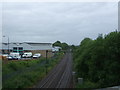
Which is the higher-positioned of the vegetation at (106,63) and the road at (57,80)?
the vegetation at (106,63)

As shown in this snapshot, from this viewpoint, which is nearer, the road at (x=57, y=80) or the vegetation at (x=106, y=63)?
the vegetation at (x=106, y=63)

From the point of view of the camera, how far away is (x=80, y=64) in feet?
78.7

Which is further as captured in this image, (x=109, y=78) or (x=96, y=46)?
(x=96, y=46)

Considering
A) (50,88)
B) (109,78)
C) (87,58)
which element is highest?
(87,58)

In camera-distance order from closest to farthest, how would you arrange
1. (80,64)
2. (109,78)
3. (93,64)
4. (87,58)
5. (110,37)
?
(109,78) → (110,37) → (93,64) → (87,58) → (80,64)

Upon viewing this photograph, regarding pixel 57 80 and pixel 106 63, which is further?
pixel 57 80

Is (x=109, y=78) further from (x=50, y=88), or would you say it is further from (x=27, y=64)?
(x=27, y=64)

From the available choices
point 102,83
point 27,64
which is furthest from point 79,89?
point 27,64

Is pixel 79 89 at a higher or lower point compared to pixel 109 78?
lower

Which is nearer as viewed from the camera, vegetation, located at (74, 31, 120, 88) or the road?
vegetation, located at (74, 31, 120, 88)

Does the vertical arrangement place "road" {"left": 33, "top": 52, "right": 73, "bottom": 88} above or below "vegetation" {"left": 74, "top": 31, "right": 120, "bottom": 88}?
below

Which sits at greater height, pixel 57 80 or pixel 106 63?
pixel 106 63

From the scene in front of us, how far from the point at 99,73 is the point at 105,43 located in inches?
107

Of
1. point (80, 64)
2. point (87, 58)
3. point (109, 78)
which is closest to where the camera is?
point (109, 78)
